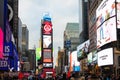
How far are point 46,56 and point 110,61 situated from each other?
106588 millimetres

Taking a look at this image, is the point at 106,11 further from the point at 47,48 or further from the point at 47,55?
the point at 47,48

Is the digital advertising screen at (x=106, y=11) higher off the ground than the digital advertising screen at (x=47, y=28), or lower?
lower

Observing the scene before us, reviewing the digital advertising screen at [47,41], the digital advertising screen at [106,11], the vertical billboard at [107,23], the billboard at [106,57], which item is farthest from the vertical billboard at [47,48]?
the vertical billboard at [107,23]

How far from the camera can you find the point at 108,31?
62.0m

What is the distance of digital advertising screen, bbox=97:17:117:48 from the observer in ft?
198

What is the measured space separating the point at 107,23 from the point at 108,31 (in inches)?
55.7

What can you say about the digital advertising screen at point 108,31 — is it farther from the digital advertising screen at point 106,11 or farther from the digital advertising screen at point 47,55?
the digital advertising screen at point 47,55

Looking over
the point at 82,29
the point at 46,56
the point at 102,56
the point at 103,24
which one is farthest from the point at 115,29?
the point at 82,29

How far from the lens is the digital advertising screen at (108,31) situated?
6041 centimetres

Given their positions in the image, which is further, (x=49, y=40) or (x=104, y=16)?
(x=49, y=40)

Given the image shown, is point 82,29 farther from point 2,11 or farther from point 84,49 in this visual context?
point 2,11

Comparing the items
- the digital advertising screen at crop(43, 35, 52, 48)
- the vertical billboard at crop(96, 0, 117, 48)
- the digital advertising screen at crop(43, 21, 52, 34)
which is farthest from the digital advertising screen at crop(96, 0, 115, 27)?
the digital advertising screen at crop(43, 21, 52, 34)

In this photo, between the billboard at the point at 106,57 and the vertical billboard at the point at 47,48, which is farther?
the vertical billboard at the point at 47,48

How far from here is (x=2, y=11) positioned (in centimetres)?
1625
